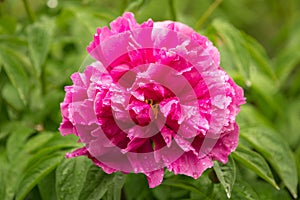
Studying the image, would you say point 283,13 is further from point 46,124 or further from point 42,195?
point 42,195

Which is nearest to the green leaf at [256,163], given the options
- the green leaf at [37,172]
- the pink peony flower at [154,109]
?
the pink peony flower at [154,109]

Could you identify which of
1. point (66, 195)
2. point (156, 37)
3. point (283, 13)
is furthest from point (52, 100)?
point (283, 13)

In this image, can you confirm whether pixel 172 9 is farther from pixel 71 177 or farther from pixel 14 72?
pixel 71 177

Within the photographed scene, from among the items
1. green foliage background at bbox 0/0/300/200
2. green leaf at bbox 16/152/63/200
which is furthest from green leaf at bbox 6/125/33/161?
green leaf at bbox 16/152/63/200

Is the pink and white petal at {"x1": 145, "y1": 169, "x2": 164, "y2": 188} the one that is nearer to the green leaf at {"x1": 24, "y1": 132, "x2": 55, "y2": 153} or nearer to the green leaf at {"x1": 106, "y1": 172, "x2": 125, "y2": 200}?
the green leaf at {"x1": 106, "y1": 172, "x2": 125, "y2": 200}

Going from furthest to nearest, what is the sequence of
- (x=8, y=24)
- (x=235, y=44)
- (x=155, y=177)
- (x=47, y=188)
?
1. (x=8, y=24)
2. (x=235, y=44)
3. (x=47, y=188)
4. (x=155, y=177)

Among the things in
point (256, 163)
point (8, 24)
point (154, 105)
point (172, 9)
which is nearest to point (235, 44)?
point (172, 9)

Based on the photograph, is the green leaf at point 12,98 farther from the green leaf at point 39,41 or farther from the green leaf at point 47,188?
the green leaf at point 47,188
